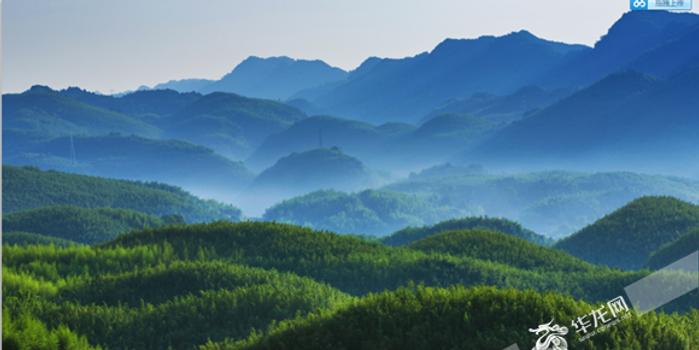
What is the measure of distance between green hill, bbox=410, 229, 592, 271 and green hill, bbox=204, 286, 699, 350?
58.4 ft

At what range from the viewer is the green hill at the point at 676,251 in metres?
39.6

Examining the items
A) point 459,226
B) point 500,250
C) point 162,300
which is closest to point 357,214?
point 459,226

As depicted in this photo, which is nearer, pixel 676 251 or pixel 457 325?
pixel 457 325

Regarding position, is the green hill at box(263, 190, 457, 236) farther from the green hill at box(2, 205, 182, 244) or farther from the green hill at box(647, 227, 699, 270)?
the green hill at box(647, 227, 699, 270)

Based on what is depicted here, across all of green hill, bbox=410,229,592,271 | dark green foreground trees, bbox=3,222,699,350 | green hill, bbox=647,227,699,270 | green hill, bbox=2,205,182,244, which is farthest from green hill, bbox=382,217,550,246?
green hill, bbox=410,229,592,271

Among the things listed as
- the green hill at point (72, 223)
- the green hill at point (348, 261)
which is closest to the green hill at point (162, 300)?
the green hill at point (348, 261)

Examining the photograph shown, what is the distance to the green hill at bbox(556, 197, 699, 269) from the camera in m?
47.2

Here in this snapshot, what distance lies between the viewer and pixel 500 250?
33.8 meters

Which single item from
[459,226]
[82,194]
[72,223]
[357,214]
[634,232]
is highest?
[82,194]

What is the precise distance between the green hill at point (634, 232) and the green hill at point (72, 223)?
3983 cm

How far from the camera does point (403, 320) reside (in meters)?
13.4

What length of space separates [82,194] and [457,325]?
381 feet

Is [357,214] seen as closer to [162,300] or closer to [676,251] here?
[676,251]

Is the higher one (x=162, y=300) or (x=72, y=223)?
(x=72, y=223)
